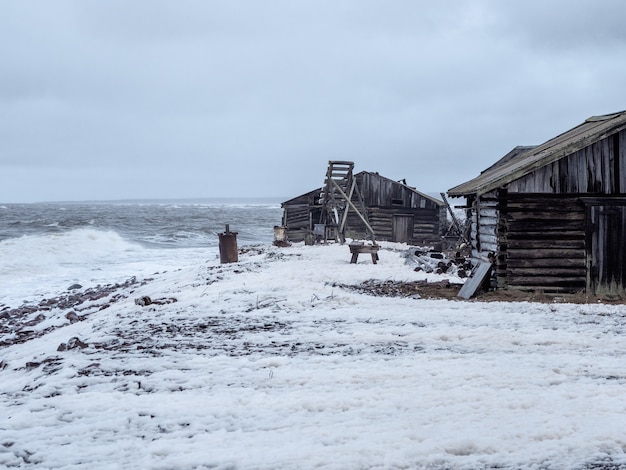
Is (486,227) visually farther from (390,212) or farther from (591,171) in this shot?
(390,212)

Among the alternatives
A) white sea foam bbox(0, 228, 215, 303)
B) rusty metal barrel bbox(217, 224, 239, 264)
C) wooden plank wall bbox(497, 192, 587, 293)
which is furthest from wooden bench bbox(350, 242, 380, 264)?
white sea foam bbox(0, 228, 215, 303)

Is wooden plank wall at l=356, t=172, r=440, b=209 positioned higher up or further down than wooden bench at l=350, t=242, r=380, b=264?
higher up

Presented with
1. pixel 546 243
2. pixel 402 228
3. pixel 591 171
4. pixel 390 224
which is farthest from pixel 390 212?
pixel 591 171

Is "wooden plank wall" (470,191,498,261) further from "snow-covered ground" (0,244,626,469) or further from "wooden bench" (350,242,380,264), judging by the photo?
"wooden bench" (350,242,380,264)

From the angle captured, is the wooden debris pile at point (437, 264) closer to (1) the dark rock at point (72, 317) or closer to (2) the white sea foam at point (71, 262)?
(1) the dark rock at point (72, 317)

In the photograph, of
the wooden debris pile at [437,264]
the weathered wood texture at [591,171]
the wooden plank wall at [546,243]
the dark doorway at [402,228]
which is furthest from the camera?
the dark doorway at [402,228]

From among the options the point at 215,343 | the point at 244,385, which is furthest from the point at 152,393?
the point at 215,343

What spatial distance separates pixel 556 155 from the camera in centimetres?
1242

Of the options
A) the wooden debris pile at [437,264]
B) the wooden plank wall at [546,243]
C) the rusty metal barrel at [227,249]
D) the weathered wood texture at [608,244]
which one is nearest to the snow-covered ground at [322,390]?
the wooden plank wall at [546,243]

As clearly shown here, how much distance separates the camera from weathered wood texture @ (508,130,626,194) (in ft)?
41.5

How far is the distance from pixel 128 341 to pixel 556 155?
10.5 m

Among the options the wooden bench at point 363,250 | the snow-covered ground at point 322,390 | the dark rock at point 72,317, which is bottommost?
the dark rock at point 72,317

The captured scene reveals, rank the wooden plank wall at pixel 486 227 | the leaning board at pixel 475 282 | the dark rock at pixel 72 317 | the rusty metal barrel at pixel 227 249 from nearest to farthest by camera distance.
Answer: the dark rock at pixel 72 317 < the leaning board at pixel 475 282 < the wooden plank wall at pixel 486 227 < the rusty metal barrel at pixel 227 249

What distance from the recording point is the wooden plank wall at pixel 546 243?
42.0 feet
